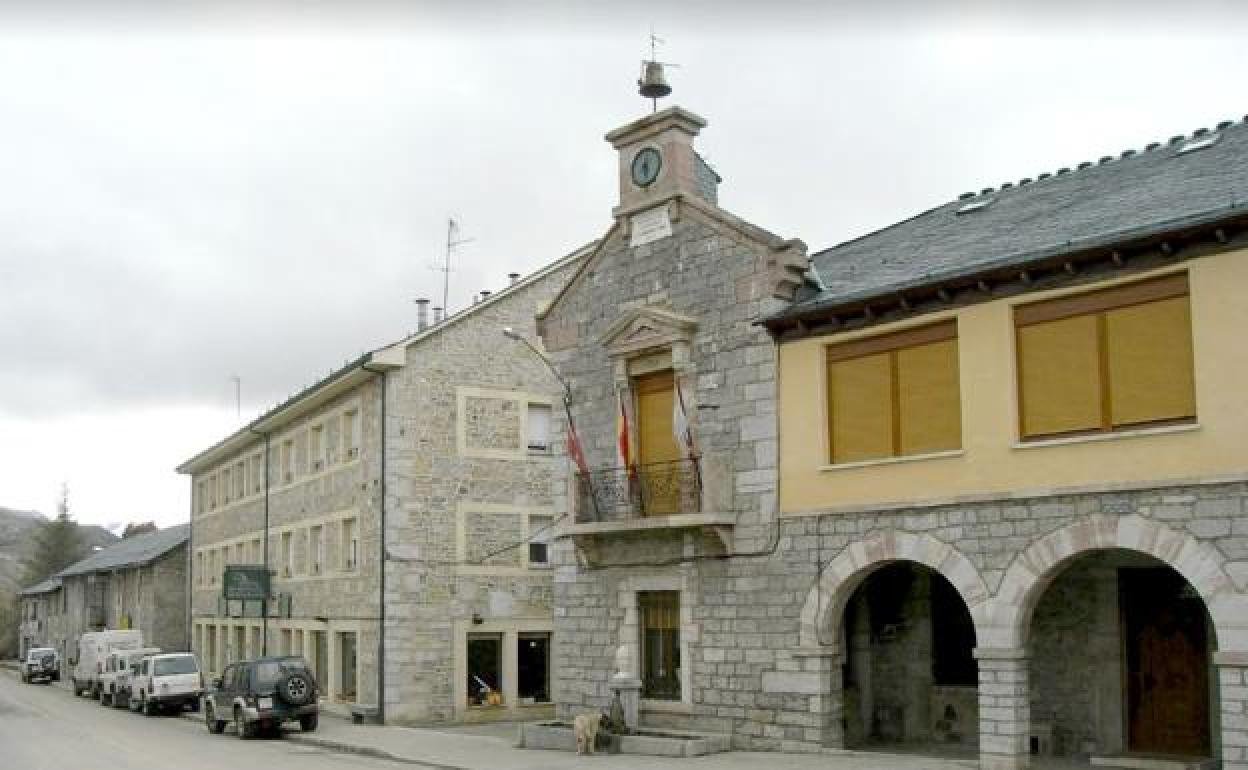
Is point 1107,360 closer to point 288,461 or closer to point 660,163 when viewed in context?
point 660,163

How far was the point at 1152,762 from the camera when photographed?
16234 millimetres

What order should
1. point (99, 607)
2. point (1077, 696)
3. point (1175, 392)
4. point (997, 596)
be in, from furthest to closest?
1. point (99, 607)
2. point (1077, 696)
3. point (997, 596)
4. point (1175, 392)

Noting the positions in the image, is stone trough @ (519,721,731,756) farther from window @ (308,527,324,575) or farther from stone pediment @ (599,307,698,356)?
window @ (308,527,324,575)

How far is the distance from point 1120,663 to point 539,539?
54.1 feet

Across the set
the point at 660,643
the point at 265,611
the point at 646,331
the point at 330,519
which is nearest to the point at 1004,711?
the point at 660,643

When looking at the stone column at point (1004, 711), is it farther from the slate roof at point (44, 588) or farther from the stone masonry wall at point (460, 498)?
the slate roof at point (44, 588)

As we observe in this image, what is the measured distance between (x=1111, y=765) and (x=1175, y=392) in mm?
4732

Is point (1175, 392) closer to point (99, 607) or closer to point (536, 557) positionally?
point (536, 557)

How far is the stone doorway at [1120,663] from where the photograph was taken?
16688 mm

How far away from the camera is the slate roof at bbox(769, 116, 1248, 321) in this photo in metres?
15.6

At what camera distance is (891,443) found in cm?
Answer: 1808

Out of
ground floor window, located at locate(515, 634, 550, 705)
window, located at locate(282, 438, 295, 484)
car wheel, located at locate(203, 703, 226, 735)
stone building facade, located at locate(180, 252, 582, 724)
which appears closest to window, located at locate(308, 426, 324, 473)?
stone building facade, located at locate(180, 252, 582, 724)

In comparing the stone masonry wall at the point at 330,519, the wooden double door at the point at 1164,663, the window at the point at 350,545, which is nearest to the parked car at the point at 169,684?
the stone masonry wall at the point at 330,519

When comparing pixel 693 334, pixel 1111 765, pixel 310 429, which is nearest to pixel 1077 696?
pixel 1111 765
